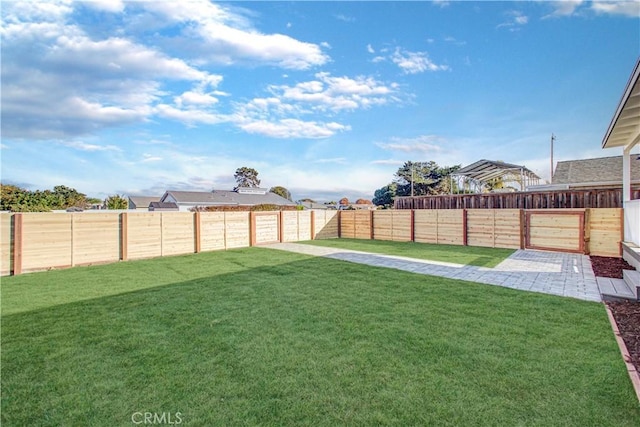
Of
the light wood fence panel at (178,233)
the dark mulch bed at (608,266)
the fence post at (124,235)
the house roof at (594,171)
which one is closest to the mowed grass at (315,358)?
the dark mulch bed at (608,266)

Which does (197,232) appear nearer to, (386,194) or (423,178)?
(423,178)

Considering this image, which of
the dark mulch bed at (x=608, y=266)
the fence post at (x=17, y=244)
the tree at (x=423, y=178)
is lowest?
the dark mulch bed at (x=608, y=266)

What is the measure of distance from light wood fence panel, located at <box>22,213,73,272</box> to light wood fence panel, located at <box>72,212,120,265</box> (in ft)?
0.60

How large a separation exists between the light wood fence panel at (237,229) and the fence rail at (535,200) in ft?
27.5

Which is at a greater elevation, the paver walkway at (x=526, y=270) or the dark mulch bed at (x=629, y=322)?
the paver walkway at (x=526, y=270)

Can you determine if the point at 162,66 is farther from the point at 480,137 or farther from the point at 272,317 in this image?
the point at 480,137

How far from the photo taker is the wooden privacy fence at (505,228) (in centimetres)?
884

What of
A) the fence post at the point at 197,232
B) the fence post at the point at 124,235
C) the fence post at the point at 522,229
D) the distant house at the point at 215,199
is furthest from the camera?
the distant house at the point at 215,199

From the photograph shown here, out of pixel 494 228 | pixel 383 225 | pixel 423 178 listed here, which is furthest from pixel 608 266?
pixel 423 178

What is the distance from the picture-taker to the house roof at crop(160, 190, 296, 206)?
2748 centimetres

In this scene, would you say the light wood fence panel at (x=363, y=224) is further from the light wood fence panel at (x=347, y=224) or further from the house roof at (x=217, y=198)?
the house roof at (x=217, y=198)

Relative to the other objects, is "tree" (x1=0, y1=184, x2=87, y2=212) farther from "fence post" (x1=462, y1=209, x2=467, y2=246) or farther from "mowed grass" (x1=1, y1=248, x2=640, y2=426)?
"fence post" (x1=462, y1=209, x2=467, y2=246)

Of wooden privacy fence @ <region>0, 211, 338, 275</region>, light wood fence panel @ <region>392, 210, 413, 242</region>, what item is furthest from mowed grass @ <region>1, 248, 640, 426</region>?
light wood fence panel @ <region>392, 210, 413, 242</region>

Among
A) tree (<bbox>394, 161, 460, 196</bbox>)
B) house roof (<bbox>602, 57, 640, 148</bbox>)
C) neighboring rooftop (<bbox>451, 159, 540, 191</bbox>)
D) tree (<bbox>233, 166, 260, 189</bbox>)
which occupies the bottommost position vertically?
house roof (<bbox>602, 57, 640, 148</bbox>)
